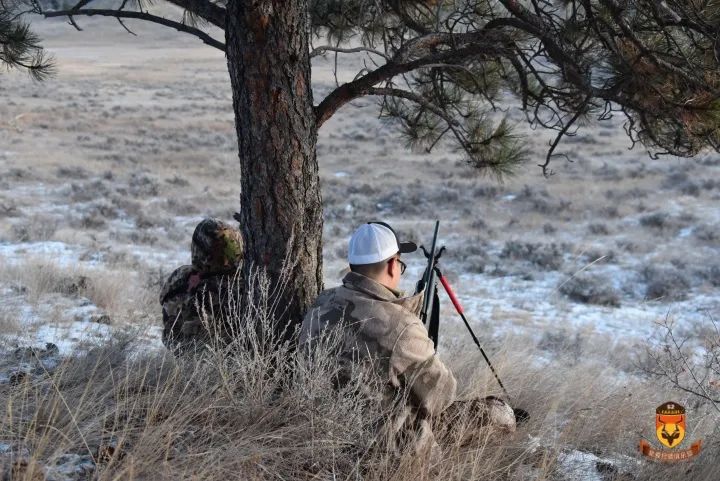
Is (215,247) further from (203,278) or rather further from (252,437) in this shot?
(252,437)

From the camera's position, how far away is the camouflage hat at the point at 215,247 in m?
4.60

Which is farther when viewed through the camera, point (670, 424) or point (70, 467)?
point (670, 424)

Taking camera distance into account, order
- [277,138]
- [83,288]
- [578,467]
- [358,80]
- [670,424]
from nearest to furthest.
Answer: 1. [578,467]
2. [670,424]
3. [277,138]
4. [358,80]
5. [83,288]

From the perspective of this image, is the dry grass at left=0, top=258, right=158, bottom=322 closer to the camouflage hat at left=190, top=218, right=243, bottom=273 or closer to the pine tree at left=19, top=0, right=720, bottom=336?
the camouflage hat at left=190, top=218, right=243, bottom=273

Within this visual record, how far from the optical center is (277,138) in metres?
3.77

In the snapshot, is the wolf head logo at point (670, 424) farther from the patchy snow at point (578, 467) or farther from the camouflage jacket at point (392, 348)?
the camouflage jacket at point (392, 348)

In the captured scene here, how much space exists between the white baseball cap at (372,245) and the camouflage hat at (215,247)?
5.65ft

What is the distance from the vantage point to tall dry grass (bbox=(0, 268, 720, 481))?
254 centimetres

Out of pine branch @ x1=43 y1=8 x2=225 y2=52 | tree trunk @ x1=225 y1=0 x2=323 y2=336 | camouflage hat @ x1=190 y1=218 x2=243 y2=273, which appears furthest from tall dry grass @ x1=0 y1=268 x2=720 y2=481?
pine branch @ x1=43 y1=8 x2=225 y2=52

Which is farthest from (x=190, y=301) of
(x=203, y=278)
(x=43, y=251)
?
(x=43, y=251)

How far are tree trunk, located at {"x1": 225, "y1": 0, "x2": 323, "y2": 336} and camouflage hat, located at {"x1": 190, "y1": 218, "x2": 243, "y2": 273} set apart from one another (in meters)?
0.69

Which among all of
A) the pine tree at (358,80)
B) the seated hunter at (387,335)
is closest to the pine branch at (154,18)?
the pine tree at (358,80)

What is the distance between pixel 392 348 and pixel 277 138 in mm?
1413

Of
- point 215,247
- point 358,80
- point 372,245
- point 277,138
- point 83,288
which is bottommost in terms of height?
point 83,288
